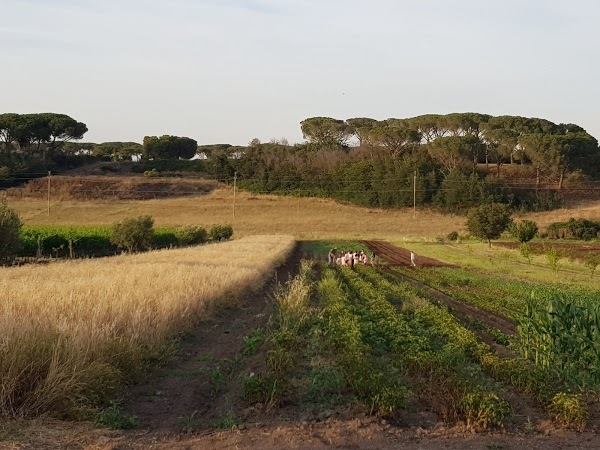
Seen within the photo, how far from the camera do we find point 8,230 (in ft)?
83.4

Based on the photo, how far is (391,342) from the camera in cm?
1178

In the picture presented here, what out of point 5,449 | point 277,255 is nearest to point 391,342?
point 5,449

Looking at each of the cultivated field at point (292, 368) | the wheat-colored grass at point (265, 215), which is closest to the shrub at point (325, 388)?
the cultivated field at point (292, 368)

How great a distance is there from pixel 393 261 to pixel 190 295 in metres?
29.6

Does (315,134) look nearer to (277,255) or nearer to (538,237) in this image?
(538,237)

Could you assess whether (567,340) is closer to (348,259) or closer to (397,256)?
(348,259)

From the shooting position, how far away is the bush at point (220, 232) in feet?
199

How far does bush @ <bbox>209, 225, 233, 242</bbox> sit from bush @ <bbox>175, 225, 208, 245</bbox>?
123 inches

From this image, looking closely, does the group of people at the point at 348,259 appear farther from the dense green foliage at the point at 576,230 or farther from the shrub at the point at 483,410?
the shrub at the point at 483,410

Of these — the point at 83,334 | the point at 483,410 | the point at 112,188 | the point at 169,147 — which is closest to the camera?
the point at 483,410

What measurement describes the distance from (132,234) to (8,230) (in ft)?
52.7

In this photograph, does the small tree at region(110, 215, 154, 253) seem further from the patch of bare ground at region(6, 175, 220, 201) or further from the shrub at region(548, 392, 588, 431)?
the patch of bare ground at region(6, 175, 220, 201)

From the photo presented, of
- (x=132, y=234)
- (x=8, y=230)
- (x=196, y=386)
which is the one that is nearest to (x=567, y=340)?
(x=196, y=386)

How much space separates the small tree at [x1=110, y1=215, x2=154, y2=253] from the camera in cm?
4156
